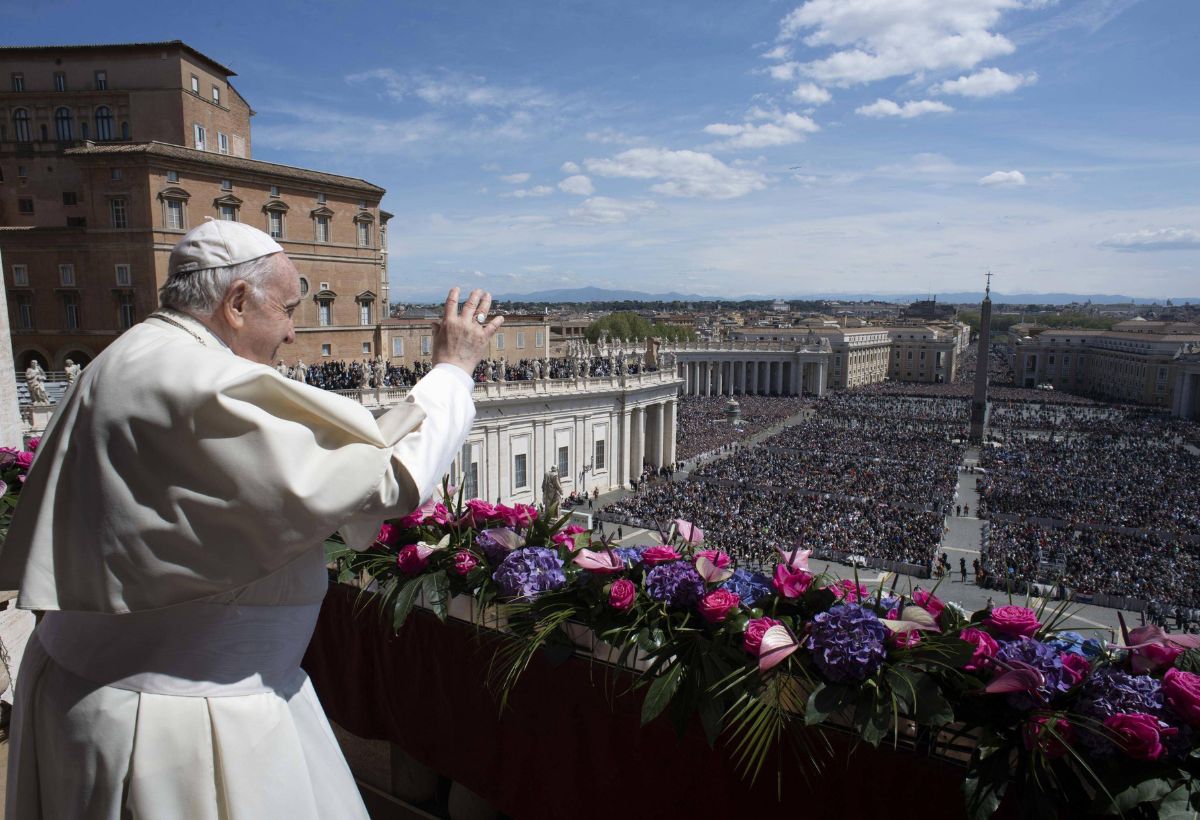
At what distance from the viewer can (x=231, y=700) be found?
78.2 inches

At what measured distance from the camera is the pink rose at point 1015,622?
3.16 meters

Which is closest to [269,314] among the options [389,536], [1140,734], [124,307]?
[389,536]

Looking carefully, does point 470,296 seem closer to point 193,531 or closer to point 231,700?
point 193,531

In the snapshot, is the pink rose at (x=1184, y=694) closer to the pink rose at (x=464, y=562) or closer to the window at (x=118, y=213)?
the pink rose at (x=464, y=562)

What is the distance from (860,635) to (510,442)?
29.8 m

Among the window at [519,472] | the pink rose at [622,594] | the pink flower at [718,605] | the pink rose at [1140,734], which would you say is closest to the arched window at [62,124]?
the window at [519,472]

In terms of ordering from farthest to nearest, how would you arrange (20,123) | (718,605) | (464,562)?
(20,123) < (464,562) < (718,605)

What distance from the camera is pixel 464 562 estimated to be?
415 cm

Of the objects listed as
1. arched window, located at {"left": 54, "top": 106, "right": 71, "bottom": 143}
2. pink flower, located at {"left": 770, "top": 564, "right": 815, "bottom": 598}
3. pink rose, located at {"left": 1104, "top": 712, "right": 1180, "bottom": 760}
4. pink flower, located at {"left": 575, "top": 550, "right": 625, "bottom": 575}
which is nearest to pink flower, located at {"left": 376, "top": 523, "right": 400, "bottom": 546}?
pink flower, located at {"left": 575, "top": 550, "right": 625, "bottom": 575}

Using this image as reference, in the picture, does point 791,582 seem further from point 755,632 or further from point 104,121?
point 104,121

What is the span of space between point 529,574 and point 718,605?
1032 mm

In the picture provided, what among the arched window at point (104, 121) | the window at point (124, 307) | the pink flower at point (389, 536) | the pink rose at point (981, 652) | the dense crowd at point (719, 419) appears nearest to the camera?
the pink rose at point (981, 652)

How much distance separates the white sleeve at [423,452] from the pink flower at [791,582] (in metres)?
1.92

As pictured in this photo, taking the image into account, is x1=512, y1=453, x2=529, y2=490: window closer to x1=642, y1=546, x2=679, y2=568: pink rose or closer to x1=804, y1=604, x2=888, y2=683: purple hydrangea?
x1=642, y1=546, x2=679, y2=568: pink rose
